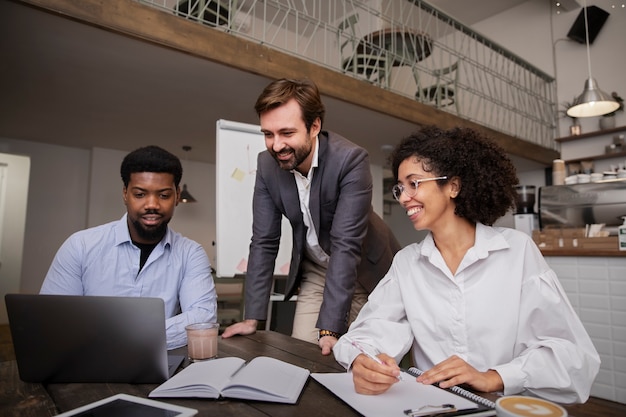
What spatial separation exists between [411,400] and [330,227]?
95 cm

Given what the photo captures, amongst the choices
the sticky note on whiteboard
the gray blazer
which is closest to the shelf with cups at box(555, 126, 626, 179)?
the sticky note on whiteboard

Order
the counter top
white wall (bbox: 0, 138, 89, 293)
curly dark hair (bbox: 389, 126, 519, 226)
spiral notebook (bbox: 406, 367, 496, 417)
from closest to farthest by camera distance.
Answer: spiral notebook (bbox: 406, 367, 496, 417)
curly dark hair (bbox: 389, 126, 519, 226)
the counter top
white wall (bbox: 0, 138, 89, 293)

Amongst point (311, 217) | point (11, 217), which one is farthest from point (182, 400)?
point (11, 217)

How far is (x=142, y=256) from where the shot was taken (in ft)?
4.95

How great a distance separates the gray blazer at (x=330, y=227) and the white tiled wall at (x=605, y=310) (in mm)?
1686

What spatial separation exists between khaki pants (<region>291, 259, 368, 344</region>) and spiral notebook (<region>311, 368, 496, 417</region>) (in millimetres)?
861

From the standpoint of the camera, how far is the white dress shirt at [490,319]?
0.88 metres

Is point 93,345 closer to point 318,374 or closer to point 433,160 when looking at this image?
point 318,374

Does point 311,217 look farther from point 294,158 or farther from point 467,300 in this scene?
point 467,300

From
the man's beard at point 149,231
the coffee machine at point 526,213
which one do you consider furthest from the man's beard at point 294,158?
the coffee machine at point 526,213

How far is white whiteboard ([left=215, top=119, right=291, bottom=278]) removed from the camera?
2689 mm

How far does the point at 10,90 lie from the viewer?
364 cm

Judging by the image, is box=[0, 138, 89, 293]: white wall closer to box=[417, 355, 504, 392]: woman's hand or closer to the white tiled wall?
the white tiled wall

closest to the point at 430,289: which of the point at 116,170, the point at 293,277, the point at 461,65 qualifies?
the point at 293,277
